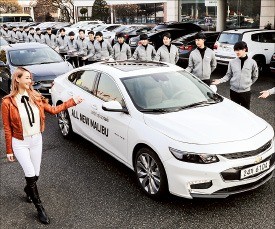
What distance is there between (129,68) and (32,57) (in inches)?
225

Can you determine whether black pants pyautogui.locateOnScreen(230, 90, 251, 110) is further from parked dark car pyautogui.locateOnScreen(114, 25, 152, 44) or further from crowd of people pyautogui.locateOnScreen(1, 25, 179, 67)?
parked dark car pyautogui.locateOnScreen(114, 25, 152, 44)

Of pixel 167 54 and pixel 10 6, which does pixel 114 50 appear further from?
pixel 10 6

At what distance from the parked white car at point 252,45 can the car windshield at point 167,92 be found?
7538 mm

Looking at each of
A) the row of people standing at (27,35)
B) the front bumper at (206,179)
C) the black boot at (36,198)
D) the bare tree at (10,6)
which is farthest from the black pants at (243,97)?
the bare tree at (10,6)

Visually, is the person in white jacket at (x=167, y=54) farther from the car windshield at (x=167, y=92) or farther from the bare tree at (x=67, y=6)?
the bare tree at (x=67, y=6)

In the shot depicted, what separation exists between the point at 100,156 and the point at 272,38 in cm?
938

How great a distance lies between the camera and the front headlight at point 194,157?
398 cm

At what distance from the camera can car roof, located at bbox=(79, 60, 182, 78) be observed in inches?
212

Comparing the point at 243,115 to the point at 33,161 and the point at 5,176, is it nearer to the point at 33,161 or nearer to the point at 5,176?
the point at 33,161

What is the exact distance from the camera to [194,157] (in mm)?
4016

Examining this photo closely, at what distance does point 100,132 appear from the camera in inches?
214

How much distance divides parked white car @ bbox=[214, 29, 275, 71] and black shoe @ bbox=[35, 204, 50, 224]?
9.72 metres

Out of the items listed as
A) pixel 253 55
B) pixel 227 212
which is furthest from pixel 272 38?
pixel 227 212

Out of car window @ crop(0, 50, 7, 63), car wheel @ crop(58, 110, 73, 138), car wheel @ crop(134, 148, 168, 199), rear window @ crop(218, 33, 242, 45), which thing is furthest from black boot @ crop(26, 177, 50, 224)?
rear window @ crop(218, 33, 242, 45)
